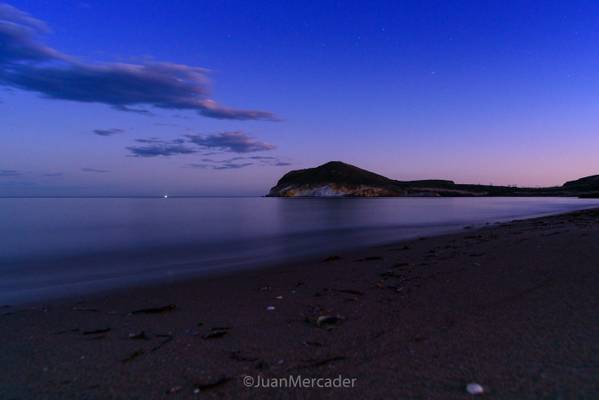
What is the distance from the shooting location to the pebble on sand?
290cm

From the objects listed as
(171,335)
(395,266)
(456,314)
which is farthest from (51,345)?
(395,266)

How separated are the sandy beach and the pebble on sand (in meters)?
0.05

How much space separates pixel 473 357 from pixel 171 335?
374 cm

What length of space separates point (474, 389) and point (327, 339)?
183cm

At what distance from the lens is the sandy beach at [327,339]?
3223mm

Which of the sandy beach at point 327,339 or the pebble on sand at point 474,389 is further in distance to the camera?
the sandy beach at point 327,339

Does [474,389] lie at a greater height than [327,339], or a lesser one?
greater

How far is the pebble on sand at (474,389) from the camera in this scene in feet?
9.51

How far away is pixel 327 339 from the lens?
172 inches

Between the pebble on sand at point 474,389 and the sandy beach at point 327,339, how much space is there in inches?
2.0

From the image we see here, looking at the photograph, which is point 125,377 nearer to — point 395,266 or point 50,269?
point 395,266

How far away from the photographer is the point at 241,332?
480 centimetres

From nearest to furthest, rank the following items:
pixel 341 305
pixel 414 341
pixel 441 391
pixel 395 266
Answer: pixel 441 391, pixel 414 341, pixel 341 305, pixel 395 266

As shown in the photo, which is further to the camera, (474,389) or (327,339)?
(327,339)
